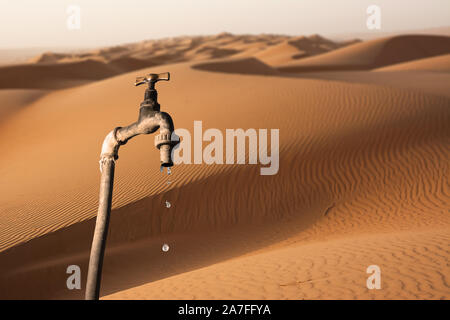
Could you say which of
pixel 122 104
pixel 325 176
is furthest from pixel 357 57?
pixel 325 176

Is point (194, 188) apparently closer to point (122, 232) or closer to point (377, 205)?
point (122, 232)

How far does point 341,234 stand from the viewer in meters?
9.82

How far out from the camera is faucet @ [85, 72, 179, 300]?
396cm

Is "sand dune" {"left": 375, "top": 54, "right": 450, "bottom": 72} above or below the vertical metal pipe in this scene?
above
